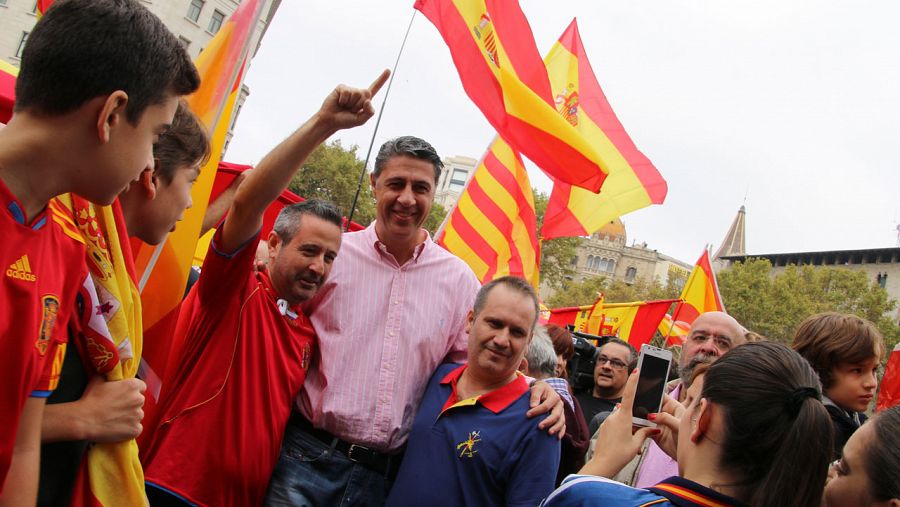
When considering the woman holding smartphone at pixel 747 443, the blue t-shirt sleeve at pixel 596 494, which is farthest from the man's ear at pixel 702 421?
the blue t-shirt sleeve at pixel 596 494

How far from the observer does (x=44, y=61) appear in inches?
51.1

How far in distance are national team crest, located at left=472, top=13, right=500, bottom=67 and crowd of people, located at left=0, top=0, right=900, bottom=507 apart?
8.12 ft

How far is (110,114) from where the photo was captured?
1333 mm

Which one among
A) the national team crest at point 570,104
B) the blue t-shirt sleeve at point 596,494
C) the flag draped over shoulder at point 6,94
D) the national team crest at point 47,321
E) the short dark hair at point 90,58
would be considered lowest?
the blue t-shirt sleeve at point 596,494

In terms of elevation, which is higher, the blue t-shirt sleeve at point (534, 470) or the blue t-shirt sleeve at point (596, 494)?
the blue t-shirt sleeve at point (596, 494)

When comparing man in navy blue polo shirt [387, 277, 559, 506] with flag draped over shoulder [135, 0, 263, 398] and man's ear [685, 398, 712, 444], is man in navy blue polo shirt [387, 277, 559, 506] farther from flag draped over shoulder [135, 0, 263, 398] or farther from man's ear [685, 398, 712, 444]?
flag draped over shoulder [135, 0, 263, 398]

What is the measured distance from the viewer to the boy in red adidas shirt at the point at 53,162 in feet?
4.03

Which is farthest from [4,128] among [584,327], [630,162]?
[584,327]

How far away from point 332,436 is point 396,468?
295 mm

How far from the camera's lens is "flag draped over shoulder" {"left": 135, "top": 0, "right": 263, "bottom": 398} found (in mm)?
2152

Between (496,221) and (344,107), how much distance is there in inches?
207

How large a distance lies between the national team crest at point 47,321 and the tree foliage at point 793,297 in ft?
141

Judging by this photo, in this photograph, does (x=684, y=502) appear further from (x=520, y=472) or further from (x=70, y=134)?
(x=70, y=134)

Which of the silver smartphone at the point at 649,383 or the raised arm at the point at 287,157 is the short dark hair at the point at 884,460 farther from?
the raised arm at the point at 287,157
